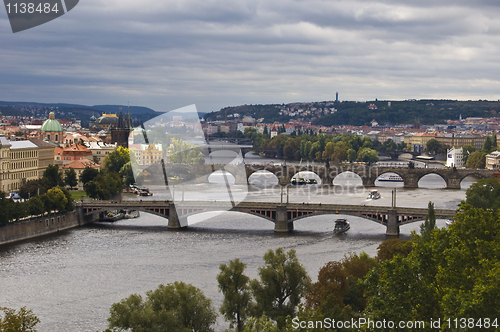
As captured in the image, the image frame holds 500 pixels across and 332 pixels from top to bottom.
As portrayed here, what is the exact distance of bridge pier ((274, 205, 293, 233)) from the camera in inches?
1398

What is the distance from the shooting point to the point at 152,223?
126ft

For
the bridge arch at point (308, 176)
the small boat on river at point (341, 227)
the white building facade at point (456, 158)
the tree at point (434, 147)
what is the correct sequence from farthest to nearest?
1. the tree at point (434, 147)
2. the white building facade at point (456, 158)
3. the bridge arch at point (308, 176)
4. the small boat on river at point (341, 227)

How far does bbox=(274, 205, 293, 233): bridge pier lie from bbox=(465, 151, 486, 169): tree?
145 feet

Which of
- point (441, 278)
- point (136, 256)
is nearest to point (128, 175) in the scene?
point (136, 256)


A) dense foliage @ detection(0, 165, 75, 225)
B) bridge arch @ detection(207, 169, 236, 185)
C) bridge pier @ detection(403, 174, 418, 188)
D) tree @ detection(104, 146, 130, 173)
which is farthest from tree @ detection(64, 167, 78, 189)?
bridge pier @ detection(403, 174, 418, 188)

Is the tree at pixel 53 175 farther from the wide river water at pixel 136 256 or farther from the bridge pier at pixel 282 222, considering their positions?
the bridge pier at pixel 282 222

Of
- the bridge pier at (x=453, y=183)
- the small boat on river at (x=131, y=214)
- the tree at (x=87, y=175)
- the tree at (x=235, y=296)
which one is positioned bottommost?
the bridge pier at (x=453, y=183)

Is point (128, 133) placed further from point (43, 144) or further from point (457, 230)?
point (457, 230)

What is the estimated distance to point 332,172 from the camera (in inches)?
2514

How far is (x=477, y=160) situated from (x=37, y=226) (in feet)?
173

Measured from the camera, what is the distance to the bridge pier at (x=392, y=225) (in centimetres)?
3434

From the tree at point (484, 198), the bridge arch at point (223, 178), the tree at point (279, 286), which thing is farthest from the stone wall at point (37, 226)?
the bridge arch at point (223, 178)

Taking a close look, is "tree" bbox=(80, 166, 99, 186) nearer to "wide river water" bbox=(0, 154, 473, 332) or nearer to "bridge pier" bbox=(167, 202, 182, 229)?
"wide river water" bbox=(0, 154, 473, 332)

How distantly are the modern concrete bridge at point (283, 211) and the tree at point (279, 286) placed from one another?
16.1 meters
